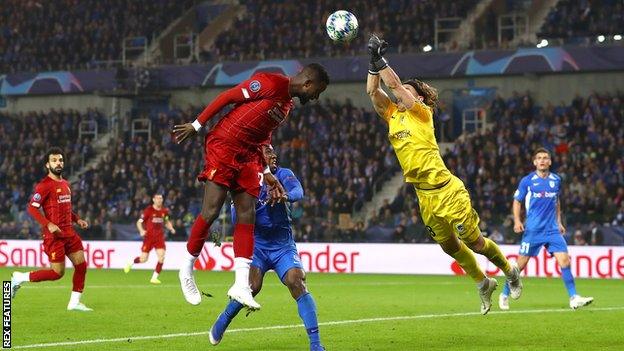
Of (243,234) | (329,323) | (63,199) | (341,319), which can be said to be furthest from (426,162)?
(63,199)

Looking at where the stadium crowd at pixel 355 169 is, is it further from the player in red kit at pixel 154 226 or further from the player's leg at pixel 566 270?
the player's leg at pixel 566 270

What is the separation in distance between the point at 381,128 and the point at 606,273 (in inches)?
510

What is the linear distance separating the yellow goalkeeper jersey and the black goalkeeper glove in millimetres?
629

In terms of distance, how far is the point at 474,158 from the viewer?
36.5m

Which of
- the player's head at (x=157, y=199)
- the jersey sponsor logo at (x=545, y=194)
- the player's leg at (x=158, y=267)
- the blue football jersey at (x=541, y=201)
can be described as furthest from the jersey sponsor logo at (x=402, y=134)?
the player's head at (x=157, y=199)

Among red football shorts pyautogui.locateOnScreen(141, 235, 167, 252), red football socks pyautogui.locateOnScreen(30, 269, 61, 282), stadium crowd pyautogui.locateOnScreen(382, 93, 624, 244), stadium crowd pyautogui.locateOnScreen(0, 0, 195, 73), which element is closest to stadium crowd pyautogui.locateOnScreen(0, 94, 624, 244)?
stadium crowd pyautogui.locateOnScreen(382, 93, 624, 244)

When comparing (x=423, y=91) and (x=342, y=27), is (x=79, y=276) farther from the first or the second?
(x=342, y=27)

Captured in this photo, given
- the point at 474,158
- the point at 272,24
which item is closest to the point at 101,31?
the point at 272,24

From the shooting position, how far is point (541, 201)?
1841cm

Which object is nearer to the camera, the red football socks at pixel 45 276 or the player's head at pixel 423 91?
the player's head at pixel 423 91

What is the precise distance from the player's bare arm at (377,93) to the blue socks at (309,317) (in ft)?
7.46

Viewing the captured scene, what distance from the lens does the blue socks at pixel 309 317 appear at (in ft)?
36.3

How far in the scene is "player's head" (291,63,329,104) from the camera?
10.9m

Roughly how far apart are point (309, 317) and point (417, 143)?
2.36m
